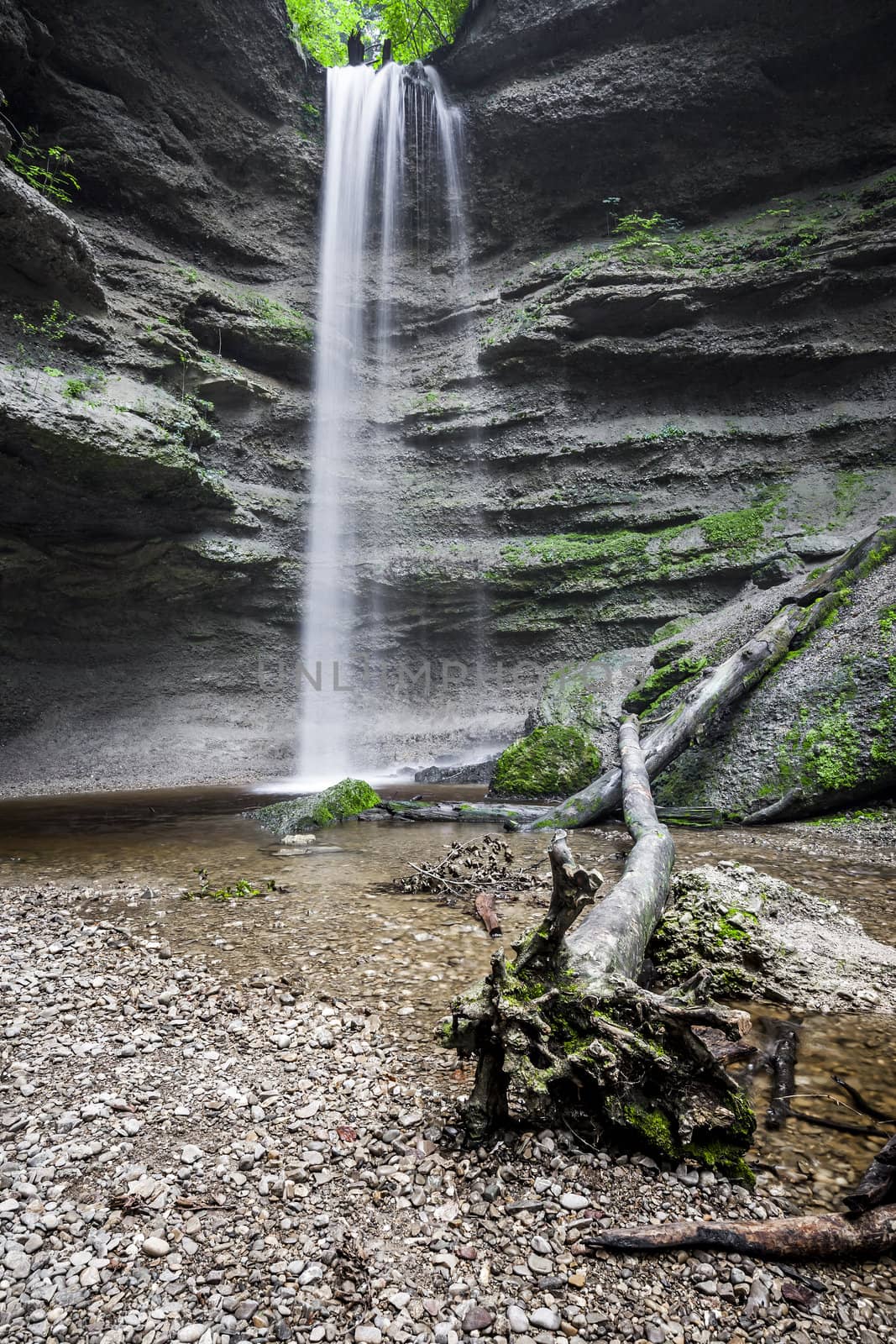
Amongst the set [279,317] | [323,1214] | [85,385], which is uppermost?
[279,317]

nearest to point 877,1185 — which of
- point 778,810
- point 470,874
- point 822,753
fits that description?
point 470,874

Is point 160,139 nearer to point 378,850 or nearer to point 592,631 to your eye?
point 592,631

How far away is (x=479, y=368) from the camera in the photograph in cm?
1902

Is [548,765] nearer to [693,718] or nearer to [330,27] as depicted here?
[693,718]

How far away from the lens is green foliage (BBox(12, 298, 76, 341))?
12500 mm

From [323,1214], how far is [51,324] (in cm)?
1568

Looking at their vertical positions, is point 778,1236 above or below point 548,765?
below

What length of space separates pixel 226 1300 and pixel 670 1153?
1.23 m

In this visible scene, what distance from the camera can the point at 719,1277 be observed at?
1.55m

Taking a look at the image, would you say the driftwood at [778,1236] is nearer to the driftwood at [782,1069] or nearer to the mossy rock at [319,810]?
the driftwood at [782,1069]

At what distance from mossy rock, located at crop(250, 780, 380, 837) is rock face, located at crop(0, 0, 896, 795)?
678cm

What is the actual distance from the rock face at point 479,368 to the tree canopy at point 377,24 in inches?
117

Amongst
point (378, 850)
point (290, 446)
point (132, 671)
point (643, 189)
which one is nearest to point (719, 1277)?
point (378, 850)

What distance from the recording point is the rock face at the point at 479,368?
49.8 ft
